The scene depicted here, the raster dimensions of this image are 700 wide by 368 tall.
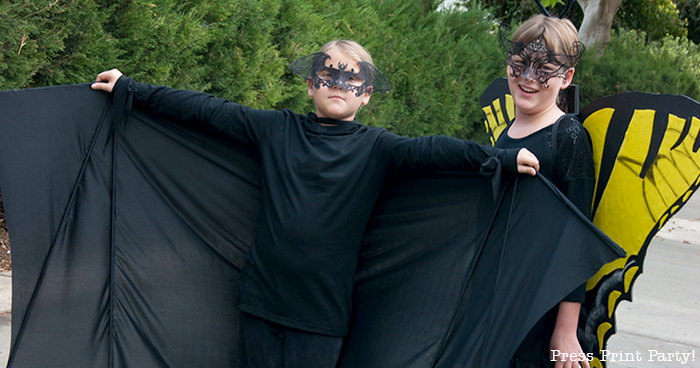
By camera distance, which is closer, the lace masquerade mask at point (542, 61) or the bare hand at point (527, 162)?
the bare hand at point (527, 162)

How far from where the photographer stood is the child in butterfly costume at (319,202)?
8.84 feet

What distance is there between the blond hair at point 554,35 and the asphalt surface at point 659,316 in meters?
2.68

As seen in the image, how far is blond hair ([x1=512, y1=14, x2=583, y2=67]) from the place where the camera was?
9.09 feet

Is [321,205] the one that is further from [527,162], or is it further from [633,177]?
[633,177]

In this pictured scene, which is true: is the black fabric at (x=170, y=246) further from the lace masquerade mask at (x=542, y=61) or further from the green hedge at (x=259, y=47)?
the green hedge at (x=259, y=47)

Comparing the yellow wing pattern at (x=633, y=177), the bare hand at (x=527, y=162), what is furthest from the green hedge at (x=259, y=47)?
the yellow wing pattern at (x=633, y=177)

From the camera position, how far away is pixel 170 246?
11.1 feet

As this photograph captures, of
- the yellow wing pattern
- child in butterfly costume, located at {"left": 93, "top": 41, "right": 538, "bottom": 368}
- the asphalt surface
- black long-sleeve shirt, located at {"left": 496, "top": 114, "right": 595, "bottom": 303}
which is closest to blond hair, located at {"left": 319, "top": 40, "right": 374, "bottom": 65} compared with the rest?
child in butterfly costume, located at {"left": 93, "top": 41, "right": 538, "bottom": 368}

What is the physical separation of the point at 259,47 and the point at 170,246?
3.24 metres

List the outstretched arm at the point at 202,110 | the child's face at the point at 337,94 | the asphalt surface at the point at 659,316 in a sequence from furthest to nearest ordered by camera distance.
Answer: the asphalt surface at the point at 659,316, the outstretched arm at the point at 202,110, the child's face at the point at 337,94

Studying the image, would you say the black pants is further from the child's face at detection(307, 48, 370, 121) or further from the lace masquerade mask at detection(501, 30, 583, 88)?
the lace masquerade mask at detection(501, 30, 583, 88)

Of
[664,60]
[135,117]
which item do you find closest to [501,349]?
[135,117]

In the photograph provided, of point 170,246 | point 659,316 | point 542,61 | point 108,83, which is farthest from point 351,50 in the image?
point 659,316

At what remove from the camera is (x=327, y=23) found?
7.57 metres
